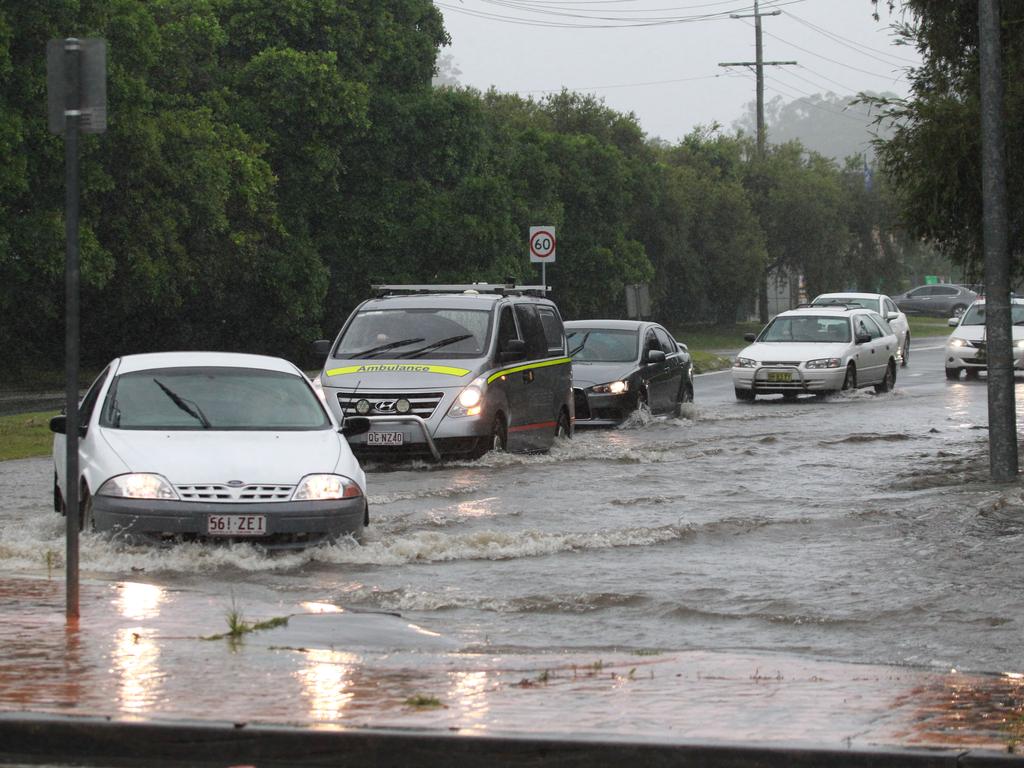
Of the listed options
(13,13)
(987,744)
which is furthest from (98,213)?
(987,744)

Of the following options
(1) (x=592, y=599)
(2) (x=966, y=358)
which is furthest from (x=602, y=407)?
(2) (x=966, y=358)

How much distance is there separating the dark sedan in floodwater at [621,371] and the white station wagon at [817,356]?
3.60m

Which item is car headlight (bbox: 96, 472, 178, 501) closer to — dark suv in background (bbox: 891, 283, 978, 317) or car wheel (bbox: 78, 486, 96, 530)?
car wheel (bbox: 78, 486, 96, 530)

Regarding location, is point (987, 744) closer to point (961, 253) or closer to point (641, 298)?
point (961, 253)

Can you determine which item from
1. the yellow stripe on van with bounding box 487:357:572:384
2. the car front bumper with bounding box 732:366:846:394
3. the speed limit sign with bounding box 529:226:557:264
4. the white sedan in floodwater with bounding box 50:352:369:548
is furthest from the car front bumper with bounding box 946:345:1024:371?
the white sedan in floodwater with bounding box 50:352:369:548

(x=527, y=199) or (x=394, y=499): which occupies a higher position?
(x=527, y=199)

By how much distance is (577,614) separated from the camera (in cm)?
996

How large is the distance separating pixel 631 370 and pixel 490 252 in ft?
75.8

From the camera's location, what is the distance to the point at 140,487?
36.5ft

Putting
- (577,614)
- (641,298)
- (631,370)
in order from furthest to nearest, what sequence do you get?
1. (641,298)
2. (631,370)
3. (577,614)

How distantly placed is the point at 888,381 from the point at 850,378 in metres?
2.42

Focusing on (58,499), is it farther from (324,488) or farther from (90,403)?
(324,488)

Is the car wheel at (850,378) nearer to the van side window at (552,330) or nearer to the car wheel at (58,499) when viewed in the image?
the van side window at (552,330)

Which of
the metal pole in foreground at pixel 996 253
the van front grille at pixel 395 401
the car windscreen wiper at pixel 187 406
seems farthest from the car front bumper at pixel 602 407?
the car windscreen wiper at pixel 187 406
